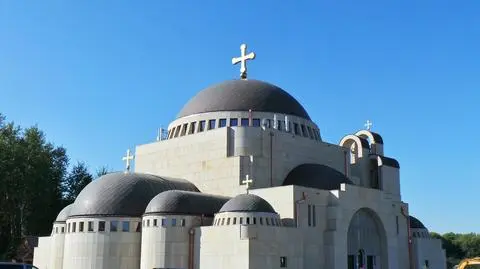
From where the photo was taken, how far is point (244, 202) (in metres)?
26.8

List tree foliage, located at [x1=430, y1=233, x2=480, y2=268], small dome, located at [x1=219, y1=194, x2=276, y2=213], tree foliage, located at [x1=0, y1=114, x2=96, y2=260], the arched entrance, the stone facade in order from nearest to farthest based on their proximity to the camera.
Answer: small dome, located at [x1=219, y1=194, x2=276, y2=213]
the stone facade
the arched entrance
tree foliage, located at [x1=0, y1=114, x2=96, y2=260]
tree foliage, located at [x1=430, y1=233, x2=480, y2=268]

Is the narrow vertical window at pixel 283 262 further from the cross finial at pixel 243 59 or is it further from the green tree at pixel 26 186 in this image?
the green tree at pixel 26 186

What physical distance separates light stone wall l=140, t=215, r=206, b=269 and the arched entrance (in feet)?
32.7

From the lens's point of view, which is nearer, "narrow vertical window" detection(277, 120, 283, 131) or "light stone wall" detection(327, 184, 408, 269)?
"light stone wall" detection(327, 184, 408, 269)

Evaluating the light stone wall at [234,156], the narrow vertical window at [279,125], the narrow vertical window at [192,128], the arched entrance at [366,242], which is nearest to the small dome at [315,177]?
the light stone wall at [234,156]

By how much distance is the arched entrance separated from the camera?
3191 centimetres

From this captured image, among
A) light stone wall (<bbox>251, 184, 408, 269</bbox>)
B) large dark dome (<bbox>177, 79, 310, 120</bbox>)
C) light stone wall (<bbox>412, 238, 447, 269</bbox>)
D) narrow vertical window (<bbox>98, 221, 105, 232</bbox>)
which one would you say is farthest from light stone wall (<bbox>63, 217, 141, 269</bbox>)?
light stone wall (<bbox>412, 238, 447, 269</bbox>)

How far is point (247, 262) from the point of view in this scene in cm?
2542

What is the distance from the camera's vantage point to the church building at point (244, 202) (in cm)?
2733

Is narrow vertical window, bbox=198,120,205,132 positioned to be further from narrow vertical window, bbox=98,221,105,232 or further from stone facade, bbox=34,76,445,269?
narrow vertical window, bbox=98,221,105,232

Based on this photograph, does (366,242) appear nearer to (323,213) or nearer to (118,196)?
(323,213)

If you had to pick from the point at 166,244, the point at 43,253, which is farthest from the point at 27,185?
the point at 166,244

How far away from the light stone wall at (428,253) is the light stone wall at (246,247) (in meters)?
12.3

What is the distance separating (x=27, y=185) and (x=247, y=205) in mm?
27147
